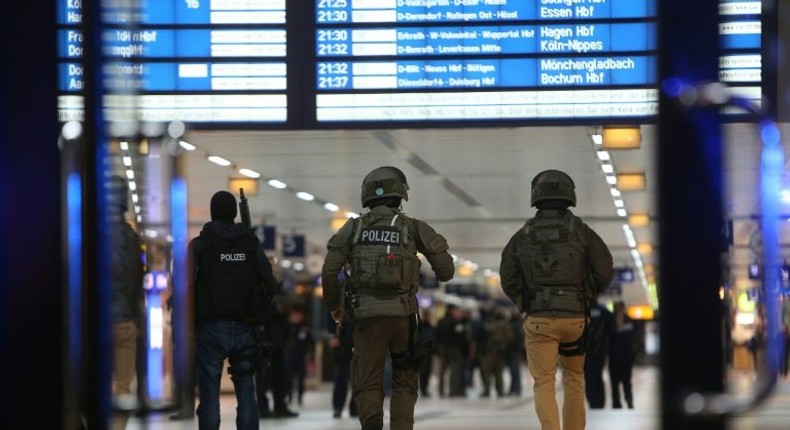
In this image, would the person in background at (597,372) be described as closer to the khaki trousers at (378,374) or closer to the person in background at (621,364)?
the person in background at (621,364)

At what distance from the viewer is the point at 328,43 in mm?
9883

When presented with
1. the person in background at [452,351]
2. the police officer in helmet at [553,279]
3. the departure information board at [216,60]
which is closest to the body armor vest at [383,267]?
the police officer in helmet at [553,279]

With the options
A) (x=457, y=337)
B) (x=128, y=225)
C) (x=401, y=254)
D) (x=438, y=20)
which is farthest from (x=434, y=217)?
(x=128, y=225)

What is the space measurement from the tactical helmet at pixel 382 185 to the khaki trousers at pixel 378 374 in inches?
26.9

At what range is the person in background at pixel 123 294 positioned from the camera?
335 centimetres

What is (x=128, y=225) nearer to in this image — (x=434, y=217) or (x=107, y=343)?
(x=107, y=343)

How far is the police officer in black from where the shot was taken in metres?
8.31

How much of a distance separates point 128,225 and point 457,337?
21027 mm

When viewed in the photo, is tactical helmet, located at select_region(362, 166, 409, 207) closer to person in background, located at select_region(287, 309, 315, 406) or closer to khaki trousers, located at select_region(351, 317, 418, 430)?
khaki trousers, located at select_region(351, 317, 418, 430)

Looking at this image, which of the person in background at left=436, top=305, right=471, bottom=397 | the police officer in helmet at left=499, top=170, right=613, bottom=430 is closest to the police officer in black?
the police officer in helmet at left=499, top=170, right=613, bottom=430

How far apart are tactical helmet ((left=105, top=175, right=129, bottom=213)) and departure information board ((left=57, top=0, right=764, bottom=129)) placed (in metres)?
6.20

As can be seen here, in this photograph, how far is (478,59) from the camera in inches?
389

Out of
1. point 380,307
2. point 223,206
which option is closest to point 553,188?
point 380,307

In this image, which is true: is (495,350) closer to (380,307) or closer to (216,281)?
(216,281)
